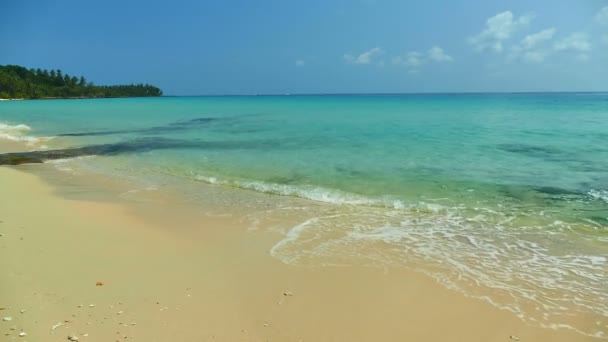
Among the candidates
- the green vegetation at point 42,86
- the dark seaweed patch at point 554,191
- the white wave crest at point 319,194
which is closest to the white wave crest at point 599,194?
the dark seaweed patch at point 554,191

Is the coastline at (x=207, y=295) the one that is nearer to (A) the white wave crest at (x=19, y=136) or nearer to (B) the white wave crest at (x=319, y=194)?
(B) the white wave crest at (x=319, y=194)

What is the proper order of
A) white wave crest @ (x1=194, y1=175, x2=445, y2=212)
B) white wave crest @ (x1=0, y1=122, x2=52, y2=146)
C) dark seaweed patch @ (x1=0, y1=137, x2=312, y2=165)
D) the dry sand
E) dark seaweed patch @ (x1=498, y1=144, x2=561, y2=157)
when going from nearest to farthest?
the dry sand < white wave crest @ (x1=194, y1=175, x2=445, y2=212) < dark seaweed patch @ (x1=0, y1=137, x2=312, y2=165) < dark seaweed patch @ (x1=498, y1=144, x2=561, y2=157) < white wave crest @ (x1=0, y1=122, x2=52, y2=146)

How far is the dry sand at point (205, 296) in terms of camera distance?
400cm

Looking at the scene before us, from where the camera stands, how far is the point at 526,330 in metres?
4.12

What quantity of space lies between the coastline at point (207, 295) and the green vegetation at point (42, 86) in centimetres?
13548

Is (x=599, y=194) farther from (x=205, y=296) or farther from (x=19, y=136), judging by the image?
(x=19, y=136)

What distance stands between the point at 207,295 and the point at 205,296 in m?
0.03

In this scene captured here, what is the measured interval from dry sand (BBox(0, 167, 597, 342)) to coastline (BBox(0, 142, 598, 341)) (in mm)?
14

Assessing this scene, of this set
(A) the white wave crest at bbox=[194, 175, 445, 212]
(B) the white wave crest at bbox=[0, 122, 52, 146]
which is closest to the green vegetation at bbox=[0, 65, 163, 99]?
(B) the white wave crest at bbox=[0, 122, 52, 146]

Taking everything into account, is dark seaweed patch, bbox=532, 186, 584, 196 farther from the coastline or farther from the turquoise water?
the coastline

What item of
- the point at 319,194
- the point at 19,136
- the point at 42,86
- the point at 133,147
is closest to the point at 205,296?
the point at 319,194

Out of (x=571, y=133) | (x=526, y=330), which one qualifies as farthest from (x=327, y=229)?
(x=571, y=133)

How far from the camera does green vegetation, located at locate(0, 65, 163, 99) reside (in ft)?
376

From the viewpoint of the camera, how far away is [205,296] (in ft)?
15.5
